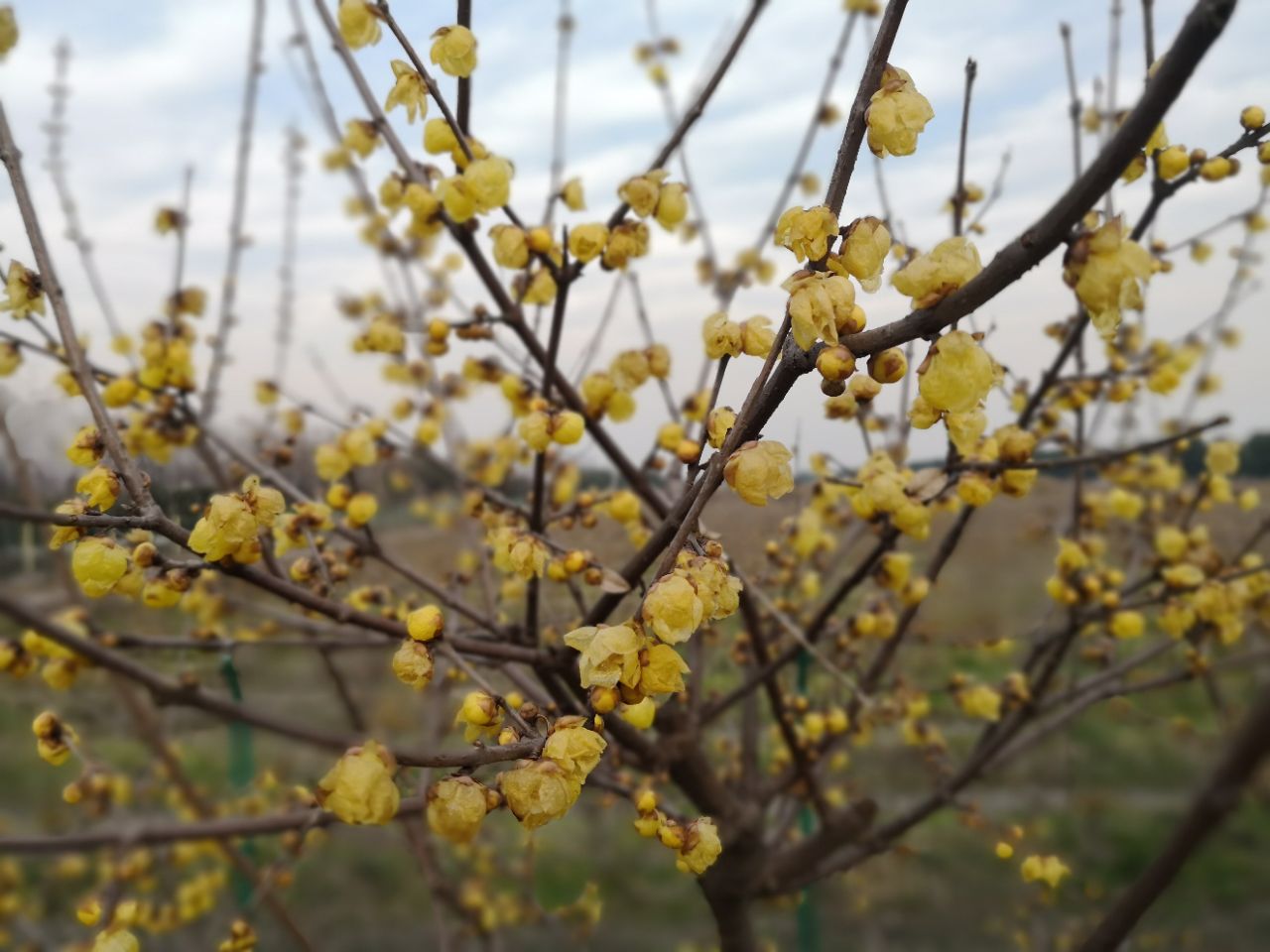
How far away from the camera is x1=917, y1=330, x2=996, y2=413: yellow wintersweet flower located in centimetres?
58

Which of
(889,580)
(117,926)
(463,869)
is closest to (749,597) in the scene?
(889,580)

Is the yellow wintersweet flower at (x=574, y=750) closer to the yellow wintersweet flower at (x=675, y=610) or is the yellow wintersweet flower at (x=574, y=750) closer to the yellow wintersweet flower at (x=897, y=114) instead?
the yellow wintersweet flower at (x=675, y=610)

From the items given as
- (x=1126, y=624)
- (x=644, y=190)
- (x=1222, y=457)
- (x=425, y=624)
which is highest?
(x=1222, y=457)

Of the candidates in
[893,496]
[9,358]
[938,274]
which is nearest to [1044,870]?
[893,496]

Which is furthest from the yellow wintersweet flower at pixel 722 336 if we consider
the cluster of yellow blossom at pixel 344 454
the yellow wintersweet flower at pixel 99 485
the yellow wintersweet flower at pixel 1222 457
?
the yellow wintersweet flower at pixel 1222 457

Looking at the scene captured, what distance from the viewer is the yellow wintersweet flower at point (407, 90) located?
0.97 m

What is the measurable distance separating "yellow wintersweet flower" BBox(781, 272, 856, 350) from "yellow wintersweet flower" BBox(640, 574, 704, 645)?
186 mm

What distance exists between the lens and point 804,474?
1790 mm

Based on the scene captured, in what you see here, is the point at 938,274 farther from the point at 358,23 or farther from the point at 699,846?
the point at 358,23

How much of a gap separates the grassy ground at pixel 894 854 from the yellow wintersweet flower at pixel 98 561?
190 centimetres

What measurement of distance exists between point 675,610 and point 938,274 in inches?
11.0

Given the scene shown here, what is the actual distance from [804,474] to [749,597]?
47cm

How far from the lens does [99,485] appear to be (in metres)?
0.75

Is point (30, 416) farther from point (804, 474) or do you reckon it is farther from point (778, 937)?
point (778, 937)
